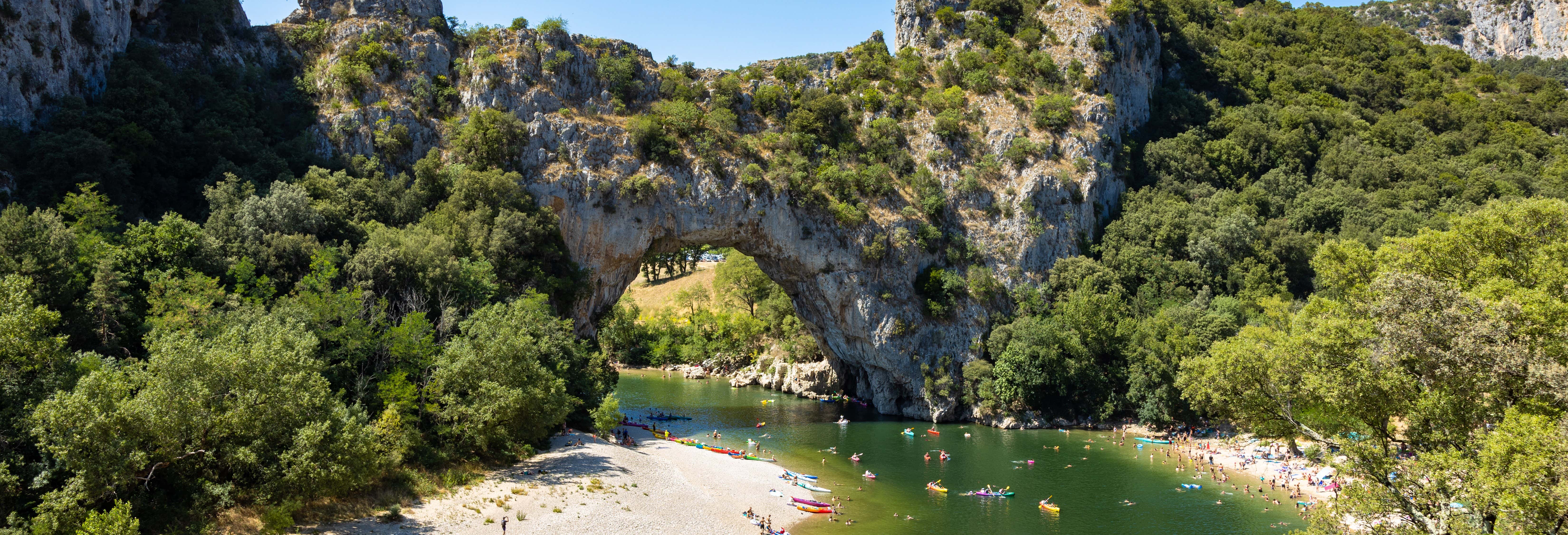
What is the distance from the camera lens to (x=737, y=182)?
181 feet

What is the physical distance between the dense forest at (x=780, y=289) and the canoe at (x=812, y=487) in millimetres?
10509

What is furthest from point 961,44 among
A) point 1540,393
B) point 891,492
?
point 1540,393

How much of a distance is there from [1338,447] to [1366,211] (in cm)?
5053

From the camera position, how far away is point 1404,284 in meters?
19.6

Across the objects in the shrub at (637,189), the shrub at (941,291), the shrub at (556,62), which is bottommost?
the shrub at (941,291)

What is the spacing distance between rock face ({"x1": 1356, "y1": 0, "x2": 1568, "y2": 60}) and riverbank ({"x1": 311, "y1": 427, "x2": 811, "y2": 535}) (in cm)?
12837

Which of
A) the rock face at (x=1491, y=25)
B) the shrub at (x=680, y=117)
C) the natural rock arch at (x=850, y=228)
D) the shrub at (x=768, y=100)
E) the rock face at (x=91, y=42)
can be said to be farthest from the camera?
the rock face at (x=1491, y=25)

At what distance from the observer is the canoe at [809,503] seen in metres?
34.7

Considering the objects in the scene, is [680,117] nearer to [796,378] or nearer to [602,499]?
[796,378]

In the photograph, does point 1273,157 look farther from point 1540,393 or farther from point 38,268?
point 38,268

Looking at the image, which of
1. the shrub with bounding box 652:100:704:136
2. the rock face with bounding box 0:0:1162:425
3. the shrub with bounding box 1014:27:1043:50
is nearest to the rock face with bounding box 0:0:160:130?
the rock face with bounding box 0:0:1162:425

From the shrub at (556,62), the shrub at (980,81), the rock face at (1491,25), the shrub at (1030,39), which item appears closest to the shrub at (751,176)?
the shrub at (556,62)

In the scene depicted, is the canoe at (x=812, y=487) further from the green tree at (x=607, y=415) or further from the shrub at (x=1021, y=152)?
the shrub at (x=1021, y=152)

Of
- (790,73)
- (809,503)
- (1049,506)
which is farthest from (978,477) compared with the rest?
(790,73)
